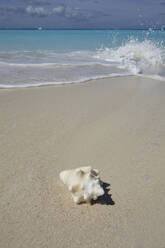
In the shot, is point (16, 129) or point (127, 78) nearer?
point (16, 129)

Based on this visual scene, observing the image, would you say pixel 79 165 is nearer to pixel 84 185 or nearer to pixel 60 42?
pixel 84 185

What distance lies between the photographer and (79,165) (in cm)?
196

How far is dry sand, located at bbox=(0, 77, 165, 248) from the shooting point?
4.49ft

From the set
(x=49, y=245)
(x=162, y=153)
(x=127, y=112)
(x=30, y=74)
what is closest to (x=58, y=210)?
(x=49, y=245)

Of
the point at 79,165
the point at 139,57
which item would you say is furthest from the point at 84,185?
the point at 139,57

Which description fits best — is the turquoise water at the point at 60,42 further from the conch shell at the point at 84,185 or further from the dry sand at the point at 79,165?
the conch shell at the point at 84,185

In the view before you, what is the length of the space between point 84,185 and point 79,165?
1.66ft

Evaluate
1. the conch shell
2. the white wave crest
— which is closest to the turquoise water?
the white wave crest

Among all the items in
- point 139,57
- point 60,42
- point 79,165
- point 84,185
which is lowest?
point 79,165

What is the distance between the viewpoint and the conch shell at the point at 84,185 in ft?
4.81

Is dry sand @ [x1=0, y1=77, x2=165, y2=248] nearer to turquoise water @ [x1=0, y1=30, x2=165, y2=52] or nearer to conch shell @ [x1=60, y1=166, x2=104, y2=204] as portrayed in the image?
conch shell @ [x1=60, y1=166, x2=104, y2=204]

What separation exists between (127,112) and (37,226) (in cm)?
221

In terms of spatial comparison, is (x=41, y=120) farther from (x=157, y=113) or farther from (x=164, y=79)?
(x=164, y=79)

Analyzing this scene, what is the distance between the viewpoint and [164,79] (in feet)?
18.6
